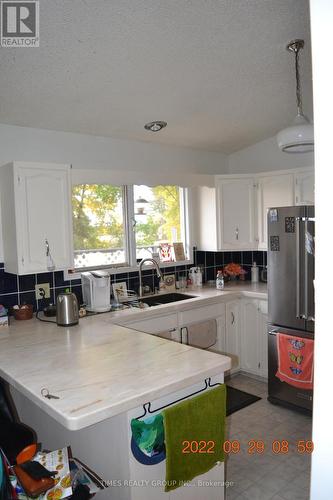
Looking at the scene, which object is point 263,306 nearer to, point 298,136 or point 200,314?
point 200,314

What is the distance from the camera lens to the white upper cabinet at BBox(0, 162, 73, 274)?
2.50 metres

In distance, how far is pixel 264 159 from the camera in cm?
401

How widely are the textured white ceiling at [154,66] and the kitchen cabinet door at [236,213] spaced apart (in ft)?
2.45

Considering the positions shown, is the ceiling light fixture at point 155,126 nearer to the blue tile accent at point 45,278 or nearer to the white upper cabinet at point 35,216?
the white upper cabinet at point 35,216

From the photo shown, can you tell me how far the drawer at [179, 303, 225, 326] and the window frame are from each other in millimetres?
656

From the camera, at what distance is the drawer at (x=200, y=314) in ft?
10.5

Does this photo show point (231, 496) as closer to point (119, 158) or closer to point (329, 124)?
point (329, 124)

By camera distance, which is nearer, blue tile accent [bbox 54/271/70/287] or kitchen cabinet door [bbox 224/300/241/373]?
blue tile accent [bbox 54/271/70/287]

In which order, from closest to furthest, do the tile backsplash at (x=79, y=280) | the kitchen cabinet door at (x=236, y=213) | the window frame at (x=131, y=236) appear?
the tile backsplash at (x=79, y=280) → the window frame at (x=131, y=236) → the kitchen cabinet door at (x=236, y=213)

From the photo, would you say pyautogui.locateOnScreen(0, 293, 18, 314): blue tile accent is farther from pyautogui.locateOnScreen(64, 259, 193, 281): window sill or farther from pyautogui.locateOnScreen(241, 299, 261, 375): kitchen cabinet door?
pyautogui.locateOnScreen(241, 299, 261, 375): kitchen cabinet door

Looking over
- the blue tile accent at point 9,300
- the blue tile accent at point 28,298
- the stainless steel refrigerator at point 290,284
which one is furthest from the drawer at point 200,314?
the blue tile accent at point 9,300

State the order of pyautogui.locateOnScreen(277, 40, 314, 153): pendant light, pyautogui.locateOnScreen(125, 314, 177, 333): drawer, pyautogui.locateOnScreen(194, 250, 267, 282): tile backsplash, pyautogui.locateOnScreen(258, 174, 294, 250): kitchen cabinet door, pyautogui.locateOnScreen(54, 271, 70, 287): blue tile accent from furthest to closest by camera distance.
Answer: pyautogui.locateOnScreen(194, 250, 267, 282): tile backsplash < pyautogui.locateOnScreen(258, 174, 294, 250): kitchen cabinet door < pyautogui.locateOnScreen(54, 271, 70, 287): blue tile accent < pyautogui.locateOnScreen(125, 314, 177, 333): drawer < pyautogui.locateOnScreen(277, 40, 314, 153): pendant light

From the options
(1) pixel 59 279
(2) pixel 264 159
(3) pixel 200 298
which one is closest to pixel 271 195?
(2) pixel 264 159

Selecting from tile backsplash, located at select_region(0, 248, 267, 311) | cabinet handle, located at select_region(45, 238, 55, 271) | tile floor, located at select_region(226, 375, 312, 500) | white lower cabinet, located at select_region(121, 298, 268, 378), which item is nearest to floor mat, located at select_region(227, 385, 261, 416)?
tile floor, located at select_region(226, 375, 312, 500)
